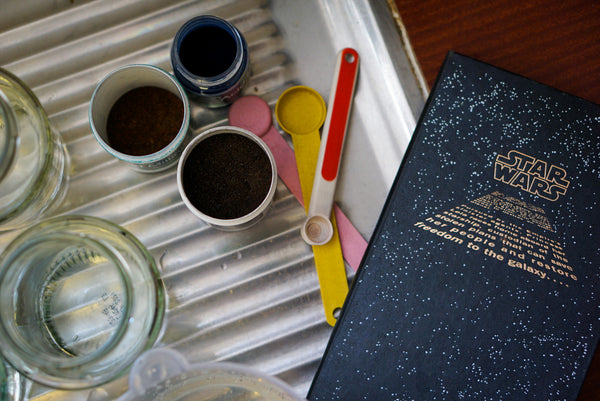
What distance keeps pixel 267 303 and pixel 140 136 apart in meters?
0.22

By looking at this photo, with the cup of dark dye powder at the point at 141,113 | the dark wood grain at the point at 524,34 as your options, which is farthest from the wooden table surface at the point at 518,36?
the cup of dark dye powder at the point at 141,113

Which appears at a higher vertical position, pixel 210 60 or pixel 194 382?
pixel 210 60

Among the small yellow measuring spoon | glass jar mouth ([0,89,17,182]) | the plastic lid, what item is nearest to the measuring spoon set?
the small yellow measuring spoon

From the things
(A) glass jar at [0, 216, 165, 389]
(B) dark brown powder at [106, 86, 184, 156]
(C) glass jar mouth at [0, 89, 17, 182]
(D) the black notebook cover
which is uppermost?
(C) glass jar mouth at [0, 89, 17, 182]

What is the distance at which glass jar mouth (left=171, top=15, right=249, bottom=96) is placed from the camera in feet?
1.50

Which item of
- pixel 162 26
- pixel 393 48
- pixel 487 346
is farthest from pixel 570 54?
pixel 162 26

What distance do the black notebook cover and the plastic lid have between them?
0.06 metres

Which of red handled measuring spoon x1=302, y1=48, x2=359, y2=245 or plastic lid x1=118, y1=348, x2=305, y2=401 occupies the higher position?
red handled measuring spoon x1=302, y1=48, x2=359, y2=245

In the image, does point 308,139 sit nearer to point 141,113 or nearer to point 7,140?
point 141,113

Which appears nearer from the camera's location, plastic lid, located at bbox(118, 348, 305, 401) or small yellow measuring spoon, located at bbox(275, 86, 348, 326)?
plastic lid, located at bbox(118, 348, 305, 401)

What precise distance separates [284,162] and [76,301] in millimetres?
259

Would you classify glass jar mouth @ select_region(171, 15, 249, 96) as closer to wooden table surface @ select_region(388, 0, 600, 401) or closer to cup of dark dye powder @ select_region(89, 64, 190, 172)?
cup of dark dye powder @ select_region(89, 64, 190, 172)

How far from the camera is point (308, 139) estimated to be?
1.71 feet

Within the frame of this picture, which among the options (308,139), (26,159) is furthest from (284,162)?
(26,159)
